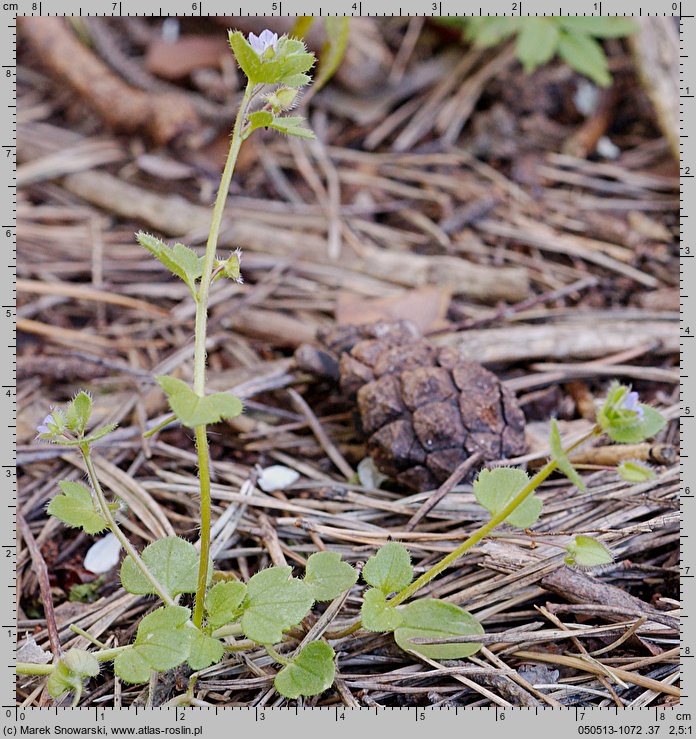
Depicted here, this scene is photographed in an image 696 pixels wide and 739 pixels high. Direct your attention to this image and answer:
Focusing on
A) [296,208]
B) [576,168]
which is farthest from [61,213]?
[576,168]

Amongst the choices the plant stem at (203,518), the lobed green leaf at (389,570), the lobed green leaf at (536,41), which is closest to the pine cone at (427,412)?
the lobed green leaf at (389,570)

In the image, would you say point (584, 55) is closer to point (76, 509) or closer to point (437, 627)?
point (437, 627)

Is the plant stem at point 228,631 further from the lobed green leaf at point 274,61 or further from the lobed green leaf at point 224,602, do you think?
the lobed green leaf at point 274,61

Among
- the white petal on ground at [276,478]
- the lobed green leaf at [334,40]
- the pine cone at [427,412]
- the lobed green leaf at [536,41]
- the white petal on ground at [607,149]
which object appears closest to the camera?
the pine cone at [427,412]

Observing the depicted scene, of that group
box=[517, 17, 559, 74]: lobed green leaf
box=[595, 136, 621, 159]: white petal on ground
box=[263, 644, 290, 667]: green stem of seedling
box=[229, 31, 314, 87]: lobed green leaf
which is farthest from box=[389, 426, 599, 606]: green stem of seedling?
box=[595, 136, 621, 159]: white petal on ground

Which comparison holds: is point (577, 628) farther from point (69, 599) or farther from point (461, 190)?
point (461, 190)

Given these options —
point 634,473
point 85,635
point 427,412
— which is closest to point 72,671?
point 85,635
